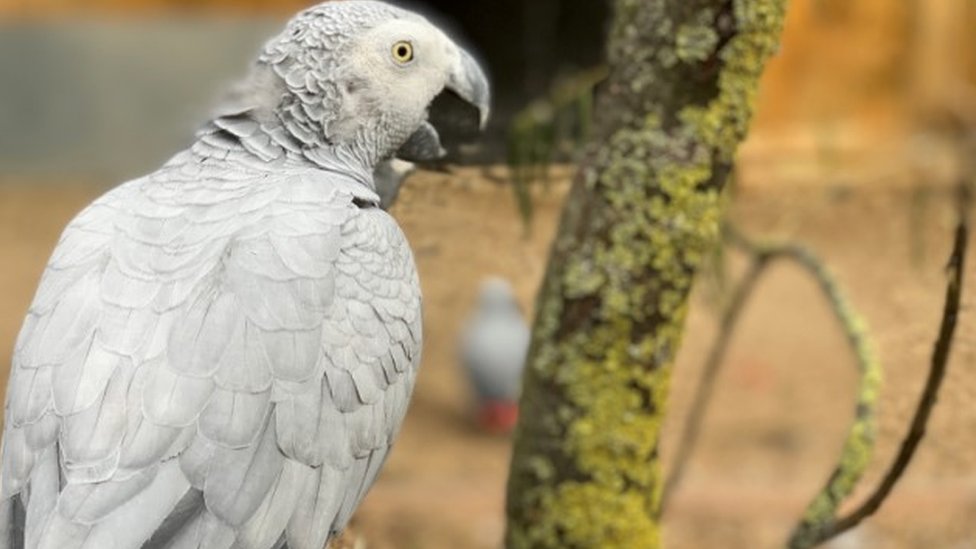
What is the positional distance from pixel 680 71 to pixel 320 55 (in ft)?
1.05

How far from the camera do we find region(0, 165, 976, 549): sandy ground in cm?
152

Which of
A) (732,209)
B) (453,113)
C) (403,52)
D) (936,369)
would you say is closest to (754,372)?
(732,209)

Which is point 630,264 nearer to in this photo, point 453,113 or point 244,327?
point 453,113

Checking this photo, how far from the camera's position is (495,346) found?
2.65 metres

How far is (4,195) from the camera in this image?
4.15 meters

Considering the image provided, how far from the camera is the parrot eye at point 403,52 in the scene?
3.30 feet

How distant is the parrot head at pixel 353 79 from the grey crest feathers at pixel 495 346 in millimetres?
1552

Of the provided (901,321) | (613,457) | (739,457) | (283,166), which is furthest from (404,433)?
(283,166)

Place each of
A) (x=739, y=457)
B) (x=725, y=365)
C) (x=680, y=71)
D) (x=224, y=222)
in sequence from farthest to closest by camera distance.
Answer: (x=725, y=365)
(x=739, y=457)
(x=680, y=71)
(x=224, y=222)

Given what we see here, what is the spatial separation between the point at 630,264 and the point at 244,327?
15.5 inches

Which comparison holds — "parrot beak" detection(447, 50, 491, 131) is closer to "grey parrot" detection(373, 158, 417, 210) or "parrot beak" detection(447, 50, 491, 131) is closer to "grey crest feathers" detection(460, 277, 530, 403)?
"grey parrot" detection(373, 158, 417, 210)

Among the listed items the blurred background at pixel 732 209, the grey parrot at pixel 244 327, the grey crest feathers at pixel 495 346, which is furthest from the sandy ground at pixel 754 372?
the grey parrot at pixel 244 327

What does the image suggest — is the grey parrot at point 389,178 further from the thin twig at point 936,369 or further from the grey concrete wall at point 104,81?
the grey concrete wall at point 104,81

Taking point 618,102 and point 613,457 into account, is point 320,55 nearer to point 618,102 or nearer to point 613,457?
point 618,102
